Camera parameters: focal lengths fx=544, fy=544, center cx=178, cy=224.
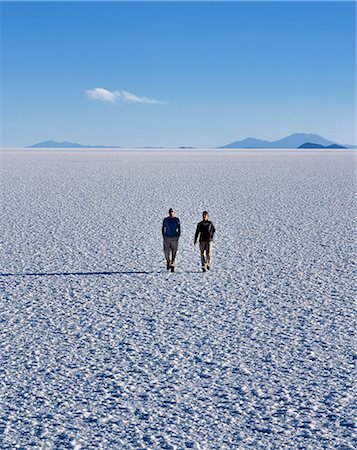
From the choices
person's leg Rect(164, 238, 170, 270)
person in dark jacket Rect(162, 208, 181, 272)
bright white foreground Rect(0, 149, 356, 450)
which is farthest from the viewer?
person's leg Rect(164, 238, 170, 270)

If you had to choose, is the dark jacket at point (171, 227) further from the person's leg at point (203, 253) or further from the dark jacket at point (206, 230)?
the person's leg at point (203, 253)

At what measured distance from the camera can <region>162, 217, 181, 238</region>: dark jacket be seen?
8.27 m

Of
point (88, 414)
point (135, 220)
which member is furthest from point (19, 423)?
point (135, 220)

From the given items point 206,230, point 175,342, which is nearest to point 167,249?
point 206,230

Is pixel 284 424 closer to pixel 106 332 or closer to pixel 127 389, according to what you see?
pixel 127 389

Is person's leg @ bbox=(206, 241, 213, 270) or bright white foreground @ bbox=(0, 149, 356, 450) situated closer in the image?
bright white foreground @ bbox=(0, 149, 356, 450)

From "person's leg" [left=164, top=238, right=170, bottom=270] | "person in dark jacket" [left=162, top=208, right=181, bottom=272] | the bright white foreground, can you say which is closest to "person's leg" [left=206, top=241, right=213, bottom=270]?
the bright white foreground

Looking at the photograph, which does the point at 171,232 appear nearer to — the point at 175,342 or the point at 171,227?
the point at 171,227

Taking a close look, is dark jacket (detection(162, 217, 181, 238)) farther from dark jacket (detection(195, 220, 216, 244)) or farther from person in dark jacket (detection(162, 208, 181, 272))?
dark jacket (detection(195, 220, 216, 244))

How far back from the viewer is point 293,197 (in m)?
20.5

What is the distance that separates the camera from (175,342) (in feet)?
18.5

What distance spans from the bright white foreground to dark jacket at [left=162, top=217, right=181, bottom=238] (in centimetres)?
65

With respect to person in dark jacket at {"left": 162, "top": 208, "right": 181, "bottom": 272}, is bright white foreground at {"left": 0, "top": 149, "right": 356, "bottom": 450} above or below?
below

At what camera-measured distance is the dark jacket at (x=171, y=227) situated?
827 centimetres
